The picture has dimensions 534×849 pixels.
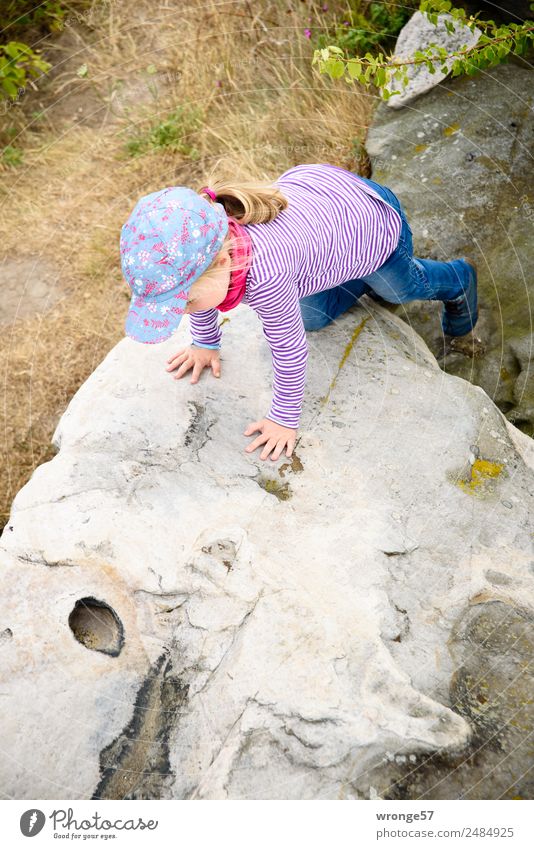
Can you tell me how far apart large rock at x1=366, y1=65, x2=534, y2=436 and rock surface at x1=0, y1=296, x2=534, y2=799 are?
60 centimetres

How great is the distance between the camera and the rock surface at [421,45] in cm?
327

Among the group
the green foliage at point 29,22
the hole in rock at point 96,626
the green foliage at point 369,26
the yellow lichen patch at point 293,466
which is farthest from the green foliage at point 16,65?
the hole in rock at point 96,626

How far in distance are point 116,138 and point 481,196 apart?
213cm

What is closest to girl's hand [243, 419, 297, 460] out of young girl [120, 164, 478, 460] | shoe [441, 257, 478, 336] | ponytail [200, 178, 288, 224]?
young girl [120, 164, 478, 460]

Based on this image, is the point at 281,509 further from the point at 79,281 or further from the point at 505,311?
the point at 79,281

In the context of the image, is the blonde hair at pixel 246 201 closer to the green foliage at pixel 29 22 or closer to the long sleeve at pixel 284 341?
the long sleeve at pixel 284 341

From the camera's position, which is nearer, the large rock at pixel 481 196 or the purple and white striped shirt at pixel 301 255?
the purple and white striped shirt at pixel 301 255

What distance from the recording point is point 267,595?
194cm

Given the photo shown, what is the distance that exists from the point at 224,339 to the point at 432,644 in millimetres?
1225

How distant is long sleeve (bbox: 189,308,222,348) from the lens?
2359 millimetres

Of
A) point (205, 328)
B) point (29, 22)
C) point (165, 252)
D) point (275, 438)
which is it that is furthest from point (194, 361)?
point (29, 22)

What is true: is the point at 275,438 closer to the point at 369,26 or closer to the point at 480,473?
the point at 480,473

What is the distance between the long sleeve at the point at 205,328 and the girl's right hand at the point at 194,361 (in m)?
0.02

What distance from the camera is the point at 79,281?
12.5 ft
